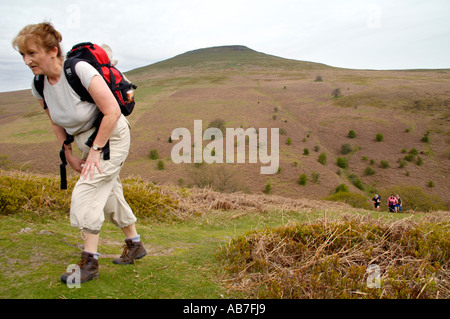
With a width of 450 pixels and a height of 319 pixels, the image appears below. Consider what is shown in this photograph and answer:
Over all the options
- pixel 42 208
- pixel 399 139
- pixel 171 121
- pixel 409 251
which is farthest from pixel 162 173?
pixel 399 139

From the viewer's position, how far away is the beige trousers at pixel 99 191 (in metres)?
3.01

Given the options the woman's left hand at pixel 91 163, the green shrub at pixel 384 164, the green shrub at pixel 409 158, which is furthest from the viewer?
the green shrub at pixel 409 158

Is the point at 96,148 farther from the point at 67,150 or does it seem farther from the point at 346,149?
the point at 346,149

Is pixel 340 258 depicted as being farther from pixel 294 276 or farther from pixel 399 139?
pixel 399 139

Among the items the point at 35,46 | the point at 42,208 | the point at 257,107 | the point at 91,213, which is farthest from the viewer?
the point at 257,107

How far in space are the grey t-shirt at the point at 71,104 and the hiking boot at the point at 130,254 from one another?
1468 millimetres

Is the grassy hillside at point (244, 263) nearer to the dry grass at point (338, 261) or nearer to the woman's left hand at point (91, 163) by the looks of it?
the dry grass at point (338, 261)

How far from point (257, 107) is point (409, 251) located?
78329 millimetres

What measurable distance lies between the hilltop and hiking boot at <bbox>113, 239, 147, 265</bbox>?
2989cm

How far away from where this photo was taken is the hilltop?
4731 centimetres

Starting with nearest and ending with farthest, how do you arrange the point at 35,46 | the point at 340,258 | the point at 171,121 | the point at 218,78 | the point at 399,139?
the point at 35,46 → the point at 340,258 → the point at 399,139 → the point at 171,121 → the point at 218,78

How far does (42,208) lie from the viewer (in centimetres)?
601

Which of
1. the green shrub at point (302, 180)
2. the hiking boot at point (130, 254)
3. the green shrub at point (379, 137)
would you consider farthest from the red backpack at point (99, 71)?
the green shrub at point (379, 137)

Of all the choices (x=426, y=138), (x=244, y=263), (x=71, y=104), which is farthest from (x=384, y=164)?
(x=71, y=104)
